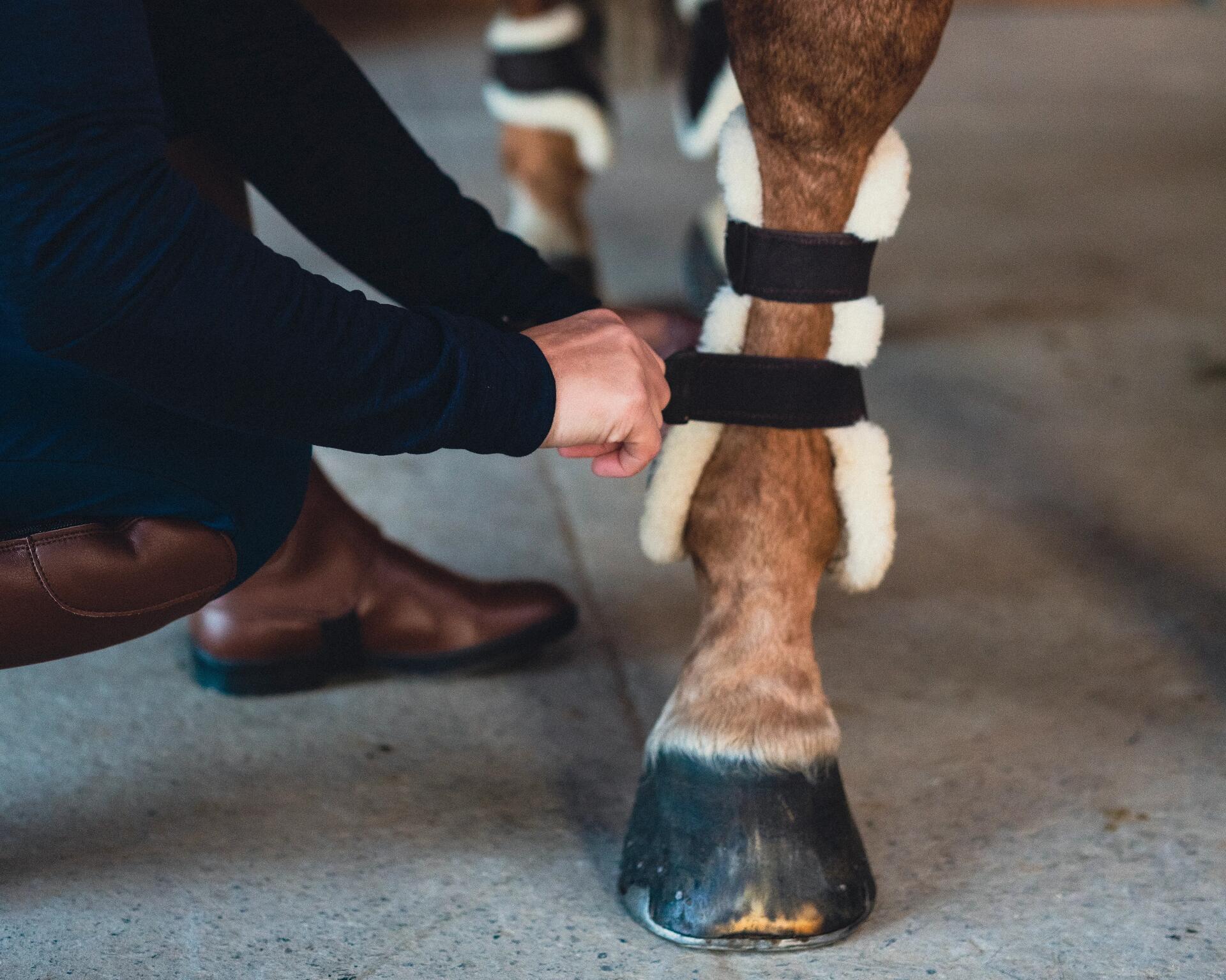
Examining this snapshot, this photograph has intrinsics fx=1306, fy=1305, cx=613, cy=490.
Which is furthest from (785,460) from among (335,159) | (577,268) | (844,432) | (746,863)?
(577,268)

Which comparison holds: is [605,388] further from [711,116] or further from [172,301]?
[711,116]

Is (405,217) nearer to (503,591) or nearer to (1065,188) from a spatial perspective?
(503,591)

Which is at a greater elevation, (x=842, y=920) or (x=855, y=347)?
(x=855, y=347)

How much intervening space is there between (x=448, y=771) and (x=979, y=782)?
0.41 metres

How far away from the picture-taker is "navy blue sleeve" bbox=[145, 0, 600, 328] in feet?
3.14

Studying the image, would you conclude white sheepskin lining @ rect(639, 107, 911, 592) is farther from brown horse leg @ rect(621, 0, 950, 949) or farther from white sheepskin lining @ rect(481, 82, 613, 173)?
white sheepskin lining @ rect(481, 82, 613, 173)

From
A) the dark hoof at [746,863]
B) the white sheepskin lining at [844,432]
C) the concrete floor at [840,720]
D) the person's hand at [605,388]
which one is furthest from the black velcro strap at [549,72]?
the dark hoof at [746,863]

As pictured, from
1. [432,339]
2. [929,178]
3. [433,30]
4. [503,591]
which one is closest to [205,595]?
[432,339]

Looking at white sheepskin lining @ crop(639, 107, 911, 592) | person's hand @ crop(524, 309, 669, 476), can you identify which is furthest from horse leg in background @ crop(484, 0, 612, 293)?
person's hand @ crop(524, 309, 669, 476)

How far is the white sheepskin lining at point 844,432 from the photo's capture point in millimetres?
886

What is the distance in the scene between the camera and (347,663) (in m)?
1.18

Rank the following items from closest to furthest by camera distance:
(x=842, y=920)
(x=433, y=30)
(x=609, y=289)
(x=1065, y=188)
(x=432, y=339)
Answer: (x=432, y=339) → (x=842, y=920) → (x=609, y=289) → (x=1065, y=188) → (x=433, y=30)

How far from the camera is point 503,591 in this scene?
1.20 metres

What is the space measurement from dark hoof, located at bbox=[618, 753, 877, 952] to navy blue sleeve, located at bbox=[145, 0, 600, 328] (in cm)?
40
